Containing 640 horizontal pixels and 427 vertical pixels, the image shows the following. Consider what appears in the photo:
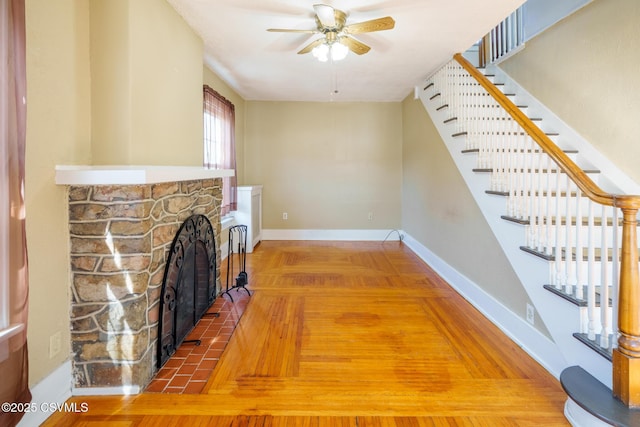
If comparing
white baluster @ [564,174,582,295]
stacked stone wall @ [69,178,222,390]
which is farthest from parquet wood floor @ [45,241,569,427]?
white baluster @ [564,174,582,295]

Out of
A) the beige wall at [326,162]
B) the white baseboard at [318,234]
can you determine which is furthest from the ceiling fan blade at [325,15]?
the white baseboard at [318,234]

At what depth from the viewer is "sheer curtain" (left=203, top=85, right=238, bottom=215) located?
4.25 meters

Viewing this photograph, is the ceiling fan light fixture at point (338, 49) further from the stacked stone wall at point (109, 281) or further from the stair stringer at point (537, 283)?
the stacked stone wall at point (109, 281)

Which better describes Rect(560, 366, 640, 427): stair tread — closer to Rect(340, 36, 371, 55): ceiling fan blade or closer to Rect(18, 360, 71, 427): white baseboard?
Rect(18, 360, 71, 427): white baseboard

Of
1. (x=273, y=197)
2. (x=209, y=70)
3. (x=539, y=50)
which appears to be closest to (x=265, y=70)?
(x=209, y=70)

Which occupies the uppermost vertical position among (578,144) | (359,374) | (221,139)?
(221,139)

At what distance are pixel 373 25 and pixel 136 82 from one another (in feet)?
5.77

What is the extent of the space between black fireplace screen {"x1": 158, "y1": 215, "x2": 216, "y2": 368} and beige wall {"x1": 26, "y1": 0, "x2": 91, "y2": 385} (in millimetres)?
537

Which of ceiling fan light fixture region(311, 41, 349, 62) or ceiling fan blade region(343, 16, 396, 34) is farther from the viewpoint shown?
ceiling fan light fixture region(311, 41, 349, 62)

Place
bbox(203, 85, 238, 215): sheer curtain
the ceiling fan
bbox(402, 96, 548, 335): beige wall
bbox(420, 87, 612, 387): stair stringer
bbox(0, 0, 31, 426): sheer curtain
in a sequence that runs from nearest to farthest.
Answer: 1. bbox(0, 0, 31, 426): sheer curtain
2. bbox(420, 87, 612, 387): stair stringer
3. the ceiling fan
4. bbox(402, 96, 548, 335): beige wall
5. bbox(203, 85, 238, 215): sheer curtain

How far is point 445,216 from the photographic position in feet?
13.3

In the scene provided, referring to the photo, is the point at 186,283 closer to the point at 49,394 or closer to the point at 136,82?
the point at 49,394

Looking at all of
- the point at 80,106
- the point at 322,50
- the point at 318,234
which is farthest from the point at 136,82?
the point at 318,234

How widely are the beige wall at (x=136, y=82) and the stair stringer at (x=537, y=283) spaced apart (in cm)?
270
